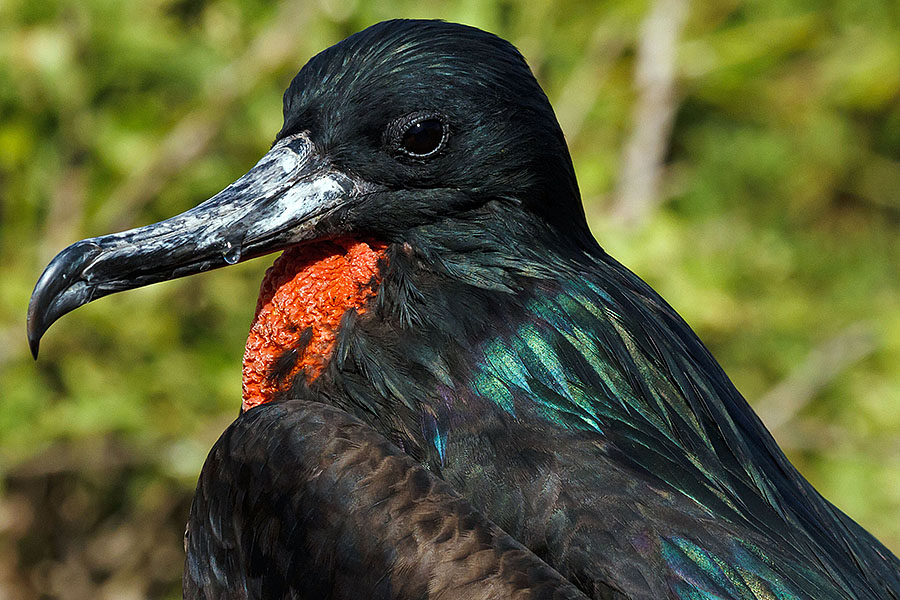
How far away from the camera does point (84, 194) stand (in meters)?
3.04

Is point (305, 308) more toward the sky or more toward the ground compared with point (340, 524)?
more toward the sky

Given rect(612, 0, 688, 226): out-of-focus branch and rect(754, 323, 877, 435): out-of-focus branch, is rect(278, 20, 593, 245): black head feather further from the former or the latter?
rect(754, 323, 877, 435): out-of-focus branch

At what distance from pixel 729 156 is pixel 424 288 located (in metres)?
3.70

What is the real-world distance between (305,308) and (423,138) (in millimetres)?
263

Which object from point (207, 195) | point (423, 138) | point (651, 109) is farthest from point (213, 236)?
point (651, 109)

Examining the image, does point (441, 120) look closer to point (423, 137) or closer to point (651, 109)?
point (423, 137)

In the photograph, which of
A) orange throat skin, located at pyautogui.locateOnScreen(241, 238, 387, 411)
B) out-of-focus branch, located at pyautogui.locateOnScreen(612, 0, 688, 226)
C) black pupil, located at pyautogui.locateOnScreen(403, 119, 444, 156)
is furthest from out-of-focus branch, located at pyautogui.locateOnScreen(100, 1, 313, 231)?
black pupil, located at pyautogui.locateOnScreen(403, 119, 444, 156)

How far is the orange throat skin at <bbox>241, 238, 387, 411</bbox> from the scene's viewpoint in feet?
4.83

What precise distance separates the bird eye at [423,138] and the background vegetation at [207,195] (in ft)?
5.19

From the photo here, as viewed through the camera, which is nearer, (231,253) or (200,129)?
(231,253)

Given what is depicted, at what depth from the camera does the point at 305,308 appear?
148cm

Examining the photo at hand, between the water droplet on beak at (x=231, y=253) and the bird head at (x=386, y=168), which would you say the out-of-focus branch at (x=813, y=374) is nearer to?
the bird head at (x=386, y=168)

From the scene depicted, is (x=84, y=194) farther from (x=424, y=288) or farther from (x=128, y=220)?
(x=424, y=288)

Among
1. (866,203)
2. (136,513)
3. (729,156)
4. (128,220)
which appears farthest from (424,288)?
(866,203)
